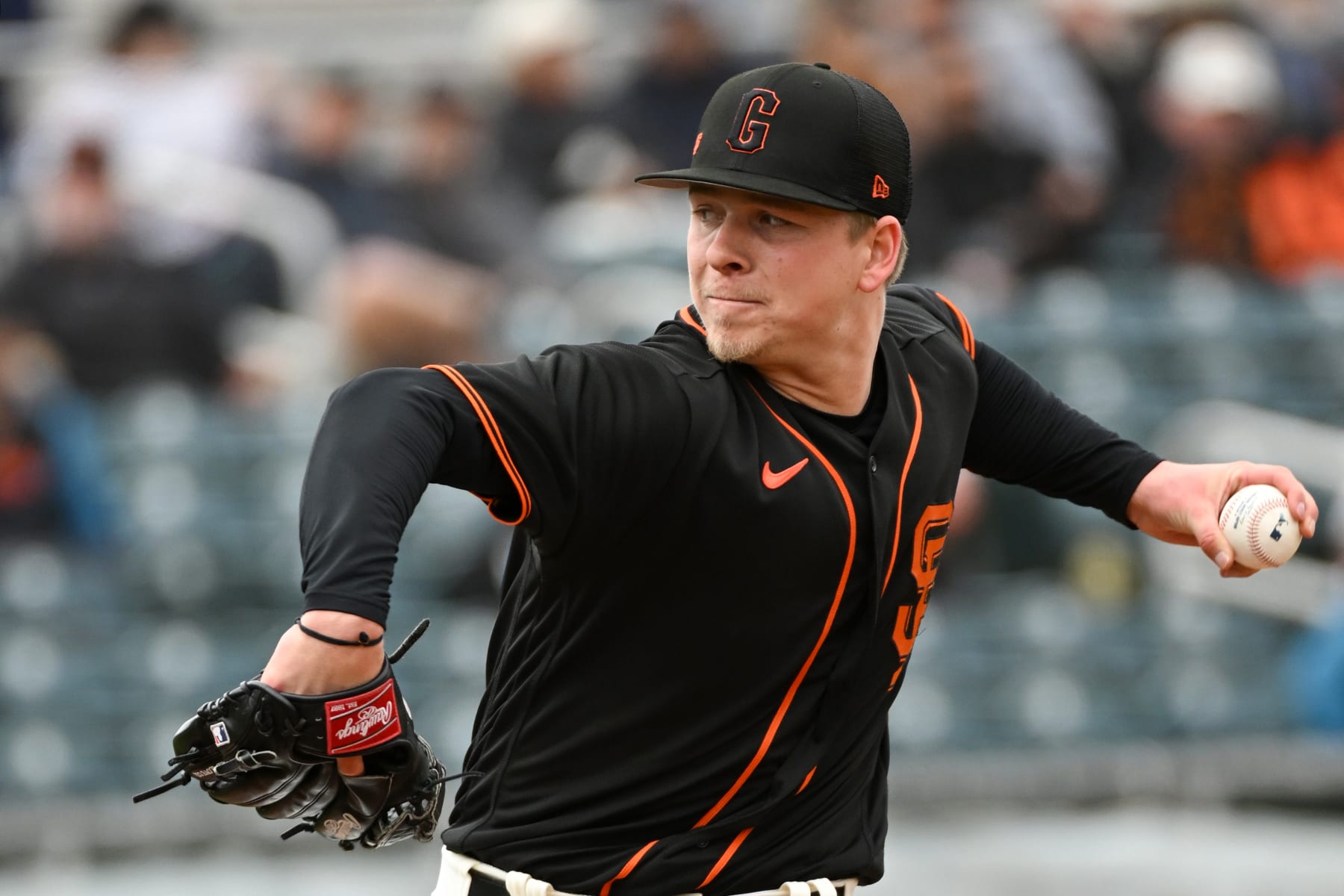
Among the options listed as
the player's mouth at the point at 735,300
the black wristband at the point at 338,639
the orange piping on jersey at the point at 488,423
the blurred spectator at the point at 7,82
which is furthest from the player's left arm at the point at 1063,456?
the blurred spectator at the point at 7,82

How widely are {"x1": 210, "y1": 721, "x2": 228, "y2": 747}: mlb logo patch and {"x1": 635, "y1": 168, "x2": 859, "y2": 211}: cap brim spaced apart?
3.18 feet

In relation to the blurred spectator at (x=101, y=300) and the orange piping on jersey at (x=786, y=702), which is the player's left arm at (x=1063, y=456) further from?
the blurred spectator at (x=101, y=300)

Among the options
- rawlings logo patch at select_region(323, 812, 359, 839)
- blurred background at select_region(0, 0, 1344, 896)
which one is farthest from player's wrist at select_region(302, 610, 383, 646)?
blurred background at select_region(0, 0, 1344, 896)

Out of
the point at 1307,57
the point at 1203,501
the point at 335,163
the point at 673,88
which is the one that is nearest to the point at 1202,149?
the point at 1307,57

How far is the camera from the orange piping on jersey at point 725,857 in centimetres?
282

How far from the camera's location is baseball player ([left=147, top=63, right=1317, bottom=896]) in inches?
100

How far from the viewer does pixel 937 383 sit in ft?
10.2

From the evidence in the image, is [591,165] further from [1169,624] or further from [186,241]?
[1169,624]

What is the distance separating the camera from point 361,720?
2348 millimetres

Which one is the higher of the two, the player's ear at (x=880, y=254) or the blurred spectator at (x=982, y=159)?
the blurred spectator at (x=982, y=159)

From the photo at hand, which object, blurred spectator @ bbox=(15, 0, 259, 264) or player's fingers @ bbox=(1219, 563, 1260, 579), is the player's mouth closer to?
player's fingers @ bbox=(1219, 563, 1260, 579)

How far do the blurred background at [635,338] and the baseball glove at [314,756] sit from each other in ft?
12.3

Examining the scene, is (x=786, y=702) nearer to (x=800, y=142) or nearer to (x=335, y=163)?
(x=800, y=142)

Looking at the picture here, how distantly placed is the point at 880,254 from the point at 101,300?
19.3 feet
